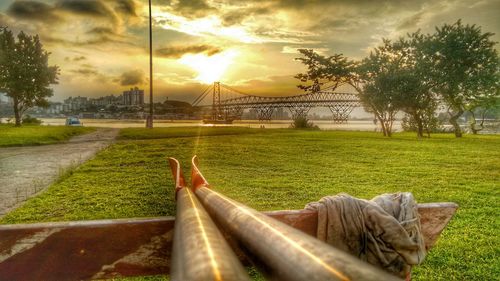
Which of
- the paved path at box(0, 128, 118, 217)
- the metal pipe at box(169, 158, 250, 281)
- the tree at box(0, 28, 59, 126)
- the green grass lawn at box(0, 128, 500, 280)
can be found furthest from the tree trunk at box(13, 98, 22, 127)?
the metal pipe at box(169, 158, 250, 281)

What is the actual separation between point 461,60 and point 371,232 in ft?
143

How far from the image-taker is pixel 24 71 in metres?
44.1

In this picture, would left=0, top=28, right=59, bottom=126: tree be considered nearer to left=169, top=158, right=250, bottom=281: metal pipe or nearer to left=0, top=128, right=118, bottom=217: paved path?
left=0, top=128, right=118, bottom=217: paved path

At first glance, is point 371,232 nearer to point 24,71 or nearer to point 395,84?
point 395,84

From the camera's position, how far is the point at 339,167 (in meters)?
13.5

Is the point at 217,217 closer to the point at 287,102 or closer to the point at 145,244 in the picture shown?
the point at 145,244

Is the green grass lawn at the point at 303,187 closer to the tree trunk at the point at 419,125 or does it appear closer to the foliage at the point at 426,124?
the tree trunk at the point at 419,125

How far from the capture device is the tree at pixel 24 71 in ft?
141

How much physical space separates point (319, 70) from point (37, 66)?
115ft

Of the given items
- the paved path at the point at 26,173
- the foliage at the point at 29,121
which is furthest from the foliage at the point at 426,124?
the foliage at the point at 29,121

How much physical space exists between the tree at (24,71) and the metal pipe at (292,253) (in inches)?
1982

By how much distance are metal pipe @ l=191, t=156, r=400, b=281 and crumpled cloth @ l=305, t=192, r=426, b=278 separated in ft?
2.00

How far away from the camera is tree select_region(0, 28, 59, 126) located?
43.1 metres

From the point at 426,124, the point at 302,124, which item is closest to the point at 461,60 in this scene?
the point at 426,124
